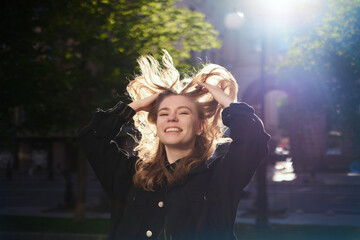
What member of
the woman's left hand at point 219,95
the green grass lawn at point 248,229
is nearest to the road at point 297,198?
the green grass lawn at point 248,229

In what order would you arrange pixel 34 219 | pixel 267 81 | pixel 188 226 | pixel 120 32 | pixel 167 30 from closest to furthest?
1. pixel 188 226
2. pixel 120 32
3. pixel 167 30
4. pixel 34 219
5. pixel 267 81

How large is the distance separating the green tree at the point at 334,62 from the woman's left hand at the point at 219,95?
11058mm

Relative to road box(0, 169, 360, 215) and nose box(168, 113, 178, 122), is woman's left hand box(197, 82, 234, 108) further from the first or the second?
road box(0, 169, 360, 215)

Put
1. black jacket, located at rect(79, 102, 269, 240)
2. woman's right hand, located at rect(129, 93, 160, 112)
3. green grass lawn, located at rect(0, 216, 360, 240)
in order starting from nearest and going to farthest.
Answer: black jacket, located at rect(79, 102, 269, 240) → woman's right hand, located at rect(129, 93, 160, 112) → green grass lawn, located at rect(0, 216, 360, 240)

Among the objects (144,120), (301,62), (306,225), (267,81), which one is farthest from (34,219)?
(267,81)

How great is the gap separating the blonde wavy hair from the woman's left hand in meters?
0.10

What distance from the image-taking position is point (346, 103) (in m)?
16.2

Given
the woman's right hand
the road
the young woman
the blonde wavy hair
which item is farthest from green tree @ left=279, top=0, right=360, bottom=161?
the woman's right hand

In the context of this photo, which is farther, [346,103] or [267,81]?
[267,81]

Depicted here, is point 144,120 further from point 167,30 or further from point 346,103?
point 346,103

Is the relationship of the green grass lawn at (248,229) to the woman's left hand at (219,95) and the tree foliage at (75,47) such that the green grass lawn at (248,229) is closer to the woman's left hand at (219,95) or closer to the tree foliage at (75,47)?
the tree foliage at (75,47)

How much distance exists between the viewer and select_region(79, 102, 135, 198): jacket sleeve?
9.70ft

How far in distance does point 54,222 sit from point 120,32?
5.52 meters

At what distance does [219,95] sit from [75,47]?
9.50 metres
